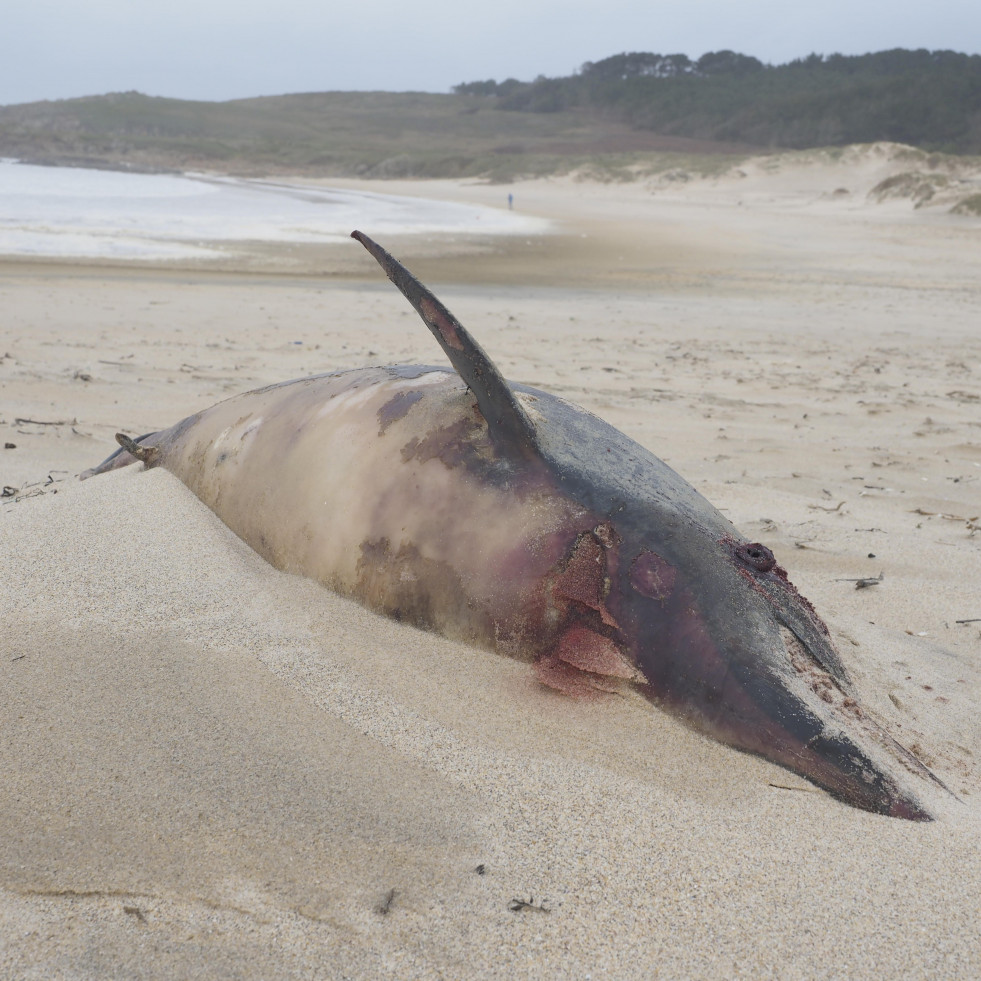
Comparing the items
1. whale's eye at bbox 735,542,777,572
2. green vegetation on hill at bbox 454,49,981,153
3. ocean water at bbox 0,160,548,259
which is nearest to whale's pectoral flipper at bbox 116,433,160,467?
whale's eye at bbox 735,542,777,572

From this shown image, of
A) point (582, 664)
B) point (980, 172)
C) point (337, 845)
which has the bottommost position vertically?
point (337, 845)

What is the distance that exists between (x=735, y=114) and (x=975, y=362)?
178 feet

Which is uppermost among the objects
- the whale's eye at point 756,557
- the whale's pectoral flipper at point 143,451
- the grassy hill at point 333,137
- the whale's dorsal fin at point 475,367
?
the grassy hill at point 333,137

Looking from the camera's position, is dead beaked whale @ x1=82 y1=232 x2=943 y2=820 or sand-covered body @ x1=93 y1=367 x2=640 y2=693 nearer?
dead beaked whale @ x1=82 y1=232 x2=943 y2=820

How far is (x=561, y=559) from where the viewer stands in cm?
185

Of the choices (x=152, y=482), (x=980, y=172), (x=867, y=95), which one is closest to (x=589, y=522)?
(x=152, y=482)

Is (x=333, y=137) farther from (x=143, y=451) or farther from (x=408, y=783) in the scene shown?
(x=408, y=783)

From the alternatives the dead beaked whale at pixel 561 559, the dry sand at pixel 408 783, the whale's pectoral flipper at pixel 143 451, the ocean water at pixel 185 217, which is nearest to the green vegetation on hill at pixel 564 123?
the ocean water at pixel 185 217

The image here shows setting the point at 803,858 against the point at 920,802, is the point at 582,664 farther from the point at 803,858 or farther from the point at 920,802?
the point at 920,802

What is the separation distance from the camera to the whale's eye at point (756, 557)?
6.31 feet

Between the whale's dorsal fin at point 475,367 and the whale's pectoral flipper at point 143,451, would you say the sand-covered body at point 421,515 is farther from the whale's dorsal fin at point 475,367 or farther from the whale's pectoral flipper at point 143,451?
the whale's pectoral flipper at point 143,451

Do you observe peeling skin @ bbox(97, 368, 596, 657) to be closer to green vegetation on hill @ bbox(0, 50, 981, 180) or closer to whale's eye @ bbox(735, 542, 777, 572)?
whale's eye @ bbox(735, 542, 777, 572)

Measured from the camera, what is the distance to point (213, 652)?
1.94 metres

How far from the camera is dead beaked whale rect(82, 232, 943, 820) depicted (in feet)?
5.63
